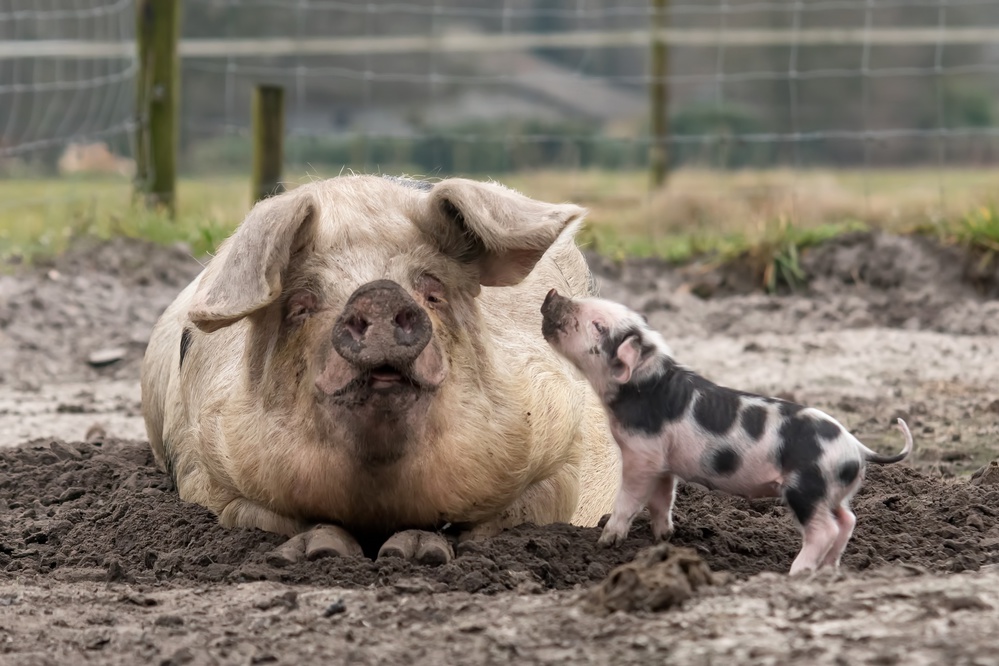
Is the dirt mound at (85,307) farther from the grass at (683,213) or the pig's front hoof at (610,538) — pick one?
the pig's front hoof at (610,538)

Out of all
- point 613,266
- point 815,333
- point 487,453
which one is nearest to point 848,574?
point 487,453

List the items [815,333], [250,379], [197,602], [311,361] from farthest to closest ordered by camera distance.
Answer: [815,333] < [250,379] < [311,361] < [197,602]

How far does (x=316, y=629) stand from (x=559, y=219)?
148 cm

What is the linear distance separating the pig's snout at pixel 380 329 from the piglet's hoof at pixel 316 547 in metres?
0.64

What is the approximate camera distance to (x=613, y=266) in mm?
10523

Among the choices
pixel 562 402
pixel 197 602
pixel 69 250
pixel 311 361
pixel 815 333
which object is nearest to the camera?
pixel 197 602

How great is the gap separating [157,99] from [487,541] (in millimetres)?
7889

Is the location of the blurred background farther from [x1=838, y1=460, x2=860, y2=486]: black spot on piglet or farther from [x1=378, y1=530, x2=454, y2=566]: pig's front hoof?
[x1=838, y1=460, x2=860, y2=486]: black spot on piglet

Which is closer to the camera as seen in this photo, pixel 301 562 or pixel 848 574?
pixel 848 574

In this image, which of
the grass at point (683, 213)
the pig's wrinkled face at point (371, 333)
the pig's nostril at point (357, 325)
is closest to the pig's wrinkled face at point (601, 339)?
the pig's wrinkled face at point (371, 333)

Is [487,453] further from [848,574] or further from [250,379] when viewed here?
[848,574]

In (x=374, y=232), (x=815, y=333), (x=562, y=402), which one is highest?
(x=374, y=232)

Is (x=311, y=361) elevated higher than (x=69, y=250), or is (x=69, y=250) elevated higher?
(x=311, y=361)

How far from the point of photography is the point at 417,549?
4277 mm
